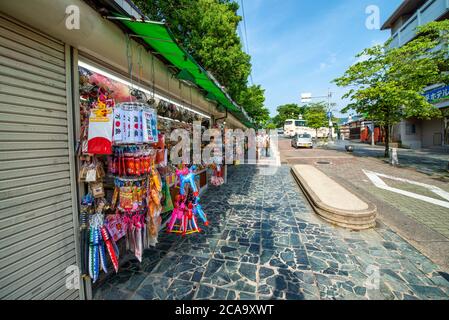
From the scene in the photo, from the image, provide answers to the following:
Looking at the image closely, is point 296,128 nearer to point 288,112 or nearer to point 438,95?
point 288,112

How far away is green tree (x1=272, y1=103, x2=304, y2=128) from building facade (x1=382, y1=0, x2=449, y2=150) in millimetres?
43370

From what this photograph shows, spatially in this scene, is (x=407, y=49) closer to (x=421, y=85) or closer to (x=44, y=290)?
(x=421, y=85)

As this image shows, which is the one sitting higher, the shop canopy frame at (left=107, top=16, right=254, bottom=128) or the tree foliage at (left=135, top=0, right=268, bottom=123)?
the tree foliage at (left=135, top=0, right=268, bottom=123)

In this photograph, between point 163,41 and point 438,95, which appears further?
point 438,95

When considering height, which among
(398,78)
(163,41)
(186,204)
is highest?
(398,78)

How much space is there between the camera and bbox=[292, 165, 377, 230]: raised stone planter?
4383mm

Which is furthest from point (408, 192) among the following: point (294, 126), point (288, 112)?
point (288, 112)

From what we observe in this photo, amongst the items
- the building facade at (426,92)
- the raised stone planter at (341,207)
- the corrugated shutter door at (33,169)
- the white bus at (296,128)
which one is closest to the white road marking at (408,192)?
the raised stone planter at (341,207)

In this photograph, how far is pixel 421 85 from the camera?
12289mm

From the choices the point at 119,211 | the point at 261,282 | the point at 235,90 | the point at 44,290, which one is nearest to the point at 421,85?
the point at 235,90

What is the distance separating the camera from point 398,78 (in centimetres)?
1305

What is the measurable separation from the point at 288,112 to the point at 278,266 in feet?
247

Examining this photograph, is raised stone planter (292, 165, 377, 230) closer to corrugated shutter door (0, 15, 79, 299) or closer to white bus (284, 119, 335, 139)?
corrugated shutter door (0, 15, 79, 299)

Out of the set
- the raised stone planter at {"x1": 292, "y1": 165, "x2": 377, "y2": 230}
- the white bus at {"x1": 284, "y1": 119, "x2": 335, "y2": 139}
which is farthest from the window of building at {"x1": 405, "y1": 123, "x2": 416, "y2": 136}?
the raised stone planter at {"x1": 292, "y1": 165, "x2": 377, "y2": 230}
